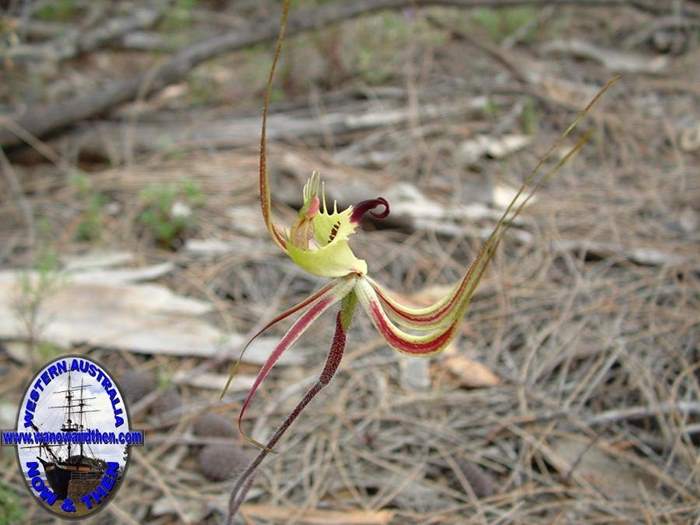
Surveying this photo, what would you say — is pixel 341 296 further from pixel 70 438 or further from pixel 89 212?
pixel 89 212

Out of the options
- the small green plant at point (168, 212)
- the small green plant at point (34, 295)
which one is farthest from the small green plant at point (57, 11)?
the small green plant at point (34, 295)

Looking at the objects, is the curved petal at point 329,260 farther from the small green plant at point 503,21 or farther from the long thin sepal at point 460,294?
the small green plant at point 503,21

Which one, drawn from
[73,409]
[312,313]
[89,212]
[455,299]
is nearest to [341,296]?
[312,313]

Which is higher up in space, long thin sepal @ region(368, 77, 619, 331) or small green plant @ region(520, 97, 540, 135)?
small green plant @ region(520, 97, 540, 135)

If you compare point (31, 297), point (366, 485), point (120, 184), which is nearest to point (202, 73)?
point (120, 184)

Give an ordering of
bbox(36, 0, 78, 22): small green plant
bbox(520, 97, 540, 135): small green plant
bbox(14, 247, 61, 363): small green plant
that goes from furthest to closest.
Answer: bbox(36, 0, 78, 22): small green plant
bbox(520, 97, 540, 135): small green plant
bbox(14, 247, 61, 363): small green plant

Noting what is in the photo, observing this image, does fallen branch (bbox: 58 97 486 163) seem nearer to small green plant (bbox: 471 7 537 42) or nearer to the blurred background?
the blurred background

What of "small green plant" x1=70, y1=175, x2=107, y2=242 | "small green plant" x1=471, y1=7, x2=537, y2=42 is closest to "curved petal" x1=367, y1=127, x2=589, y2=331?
"small green plant" x1=70, y1=175, x2=107, y2=242
